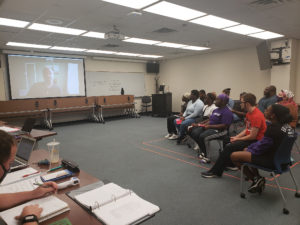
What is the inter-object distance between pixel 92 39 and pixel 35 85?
3109mm

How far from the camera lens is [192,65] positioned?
29.0 feet

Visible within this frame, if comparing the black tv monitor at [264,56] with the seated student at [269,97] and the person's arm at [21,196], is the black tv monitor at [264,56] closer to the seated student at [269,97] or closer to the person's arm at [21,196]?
the seated student at [269,97]

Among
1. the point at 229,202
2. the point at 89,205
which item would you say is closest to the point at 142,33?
the point at 229,202

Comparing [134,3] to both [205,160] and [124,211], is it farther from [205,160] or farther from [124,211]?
[124,211]

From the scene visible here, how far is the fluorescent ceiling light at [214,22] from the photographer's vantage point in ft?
13.1

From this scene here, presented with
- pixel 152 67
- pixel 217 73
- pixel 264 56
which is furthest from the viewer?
pixel 152 67

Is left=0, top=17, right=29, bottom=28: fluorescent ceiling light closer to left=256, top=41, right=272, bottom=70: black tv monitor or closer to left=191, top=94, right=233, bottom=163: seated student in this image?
left=191, top=94, right=233, bottom=163: seated student

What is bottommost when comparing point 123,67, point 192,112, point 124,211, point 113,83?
point 124,211

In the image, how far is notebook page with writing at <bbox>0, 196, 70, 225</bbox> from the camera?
961 millimetres

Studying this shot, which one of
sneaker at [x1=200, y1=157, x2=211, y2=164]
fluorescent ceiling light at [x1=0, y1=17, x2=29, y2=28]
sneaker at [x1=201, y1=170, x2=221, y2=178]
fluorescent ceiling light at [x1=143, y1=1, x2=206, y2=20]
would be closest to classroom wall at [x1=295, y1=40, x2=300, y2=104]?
fluorescent ceiling light at [x1=143, y1=1, x2=206, y2=20]

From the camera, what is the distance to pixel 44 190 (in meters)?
1.14

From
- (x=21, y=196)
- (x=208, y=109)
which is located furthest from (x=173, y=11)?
(x=21, y=196)

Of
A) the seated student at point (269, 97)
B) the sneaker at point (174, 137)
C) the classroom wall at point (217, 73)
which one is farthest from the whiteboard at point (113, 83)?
the seated student at point (269, 97)

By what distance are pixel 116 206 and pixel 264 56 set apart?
6.70 meters
